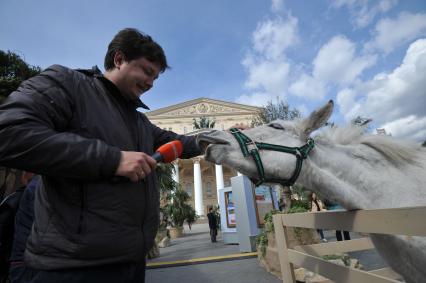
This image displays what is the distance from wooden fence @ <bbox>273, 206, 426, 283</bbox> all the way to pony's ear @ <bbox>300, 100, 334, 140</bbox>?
0.67 metres

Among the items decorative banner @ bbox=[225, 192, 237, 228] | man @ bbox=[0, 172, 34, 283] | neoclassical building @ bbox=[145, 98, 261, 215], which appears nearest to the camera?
man @ bbox=[0, 172, 34, 283]

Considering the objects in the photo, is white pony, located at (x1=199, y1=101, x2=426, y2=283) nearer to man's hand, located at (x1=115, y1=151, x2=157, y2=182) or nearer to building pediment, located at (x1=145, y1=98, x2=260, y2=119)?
man's hand, located at (x1=115, y1=151, x2=157, y2=182)

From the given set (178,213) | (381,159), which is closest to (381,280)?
(381,159)

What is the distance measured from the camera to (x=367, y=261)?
7062 millimetres

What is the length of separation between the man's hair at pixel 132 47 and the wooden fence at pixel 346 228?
1.66 meters

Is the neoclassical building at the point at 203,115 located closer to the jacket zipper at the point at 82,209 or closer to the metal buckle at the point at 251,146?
the metal buckle at the point at 251,146

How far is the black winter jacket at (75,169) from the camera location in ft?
3.23

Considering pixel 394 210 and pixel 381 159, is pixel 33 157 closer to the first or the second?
pixel 394 210

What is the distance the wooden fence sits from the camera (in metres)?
1.38

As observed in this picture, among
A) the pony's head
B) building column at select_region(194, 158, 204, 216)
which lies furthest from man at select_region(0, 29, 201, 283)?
building column at select_region(194, 158, 204, 216)

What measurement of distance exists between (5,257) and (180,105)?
201 ft

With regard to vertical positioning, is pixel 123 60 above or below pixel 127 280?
above

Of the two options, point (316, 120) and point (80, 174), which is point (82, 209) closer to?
point (80, 174)

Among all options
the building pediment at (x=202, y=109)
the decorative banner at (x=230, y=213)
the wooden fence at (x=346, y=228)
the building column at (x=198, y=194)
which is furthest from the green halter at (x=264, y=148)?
the building pediment at (x=202, y=109)
